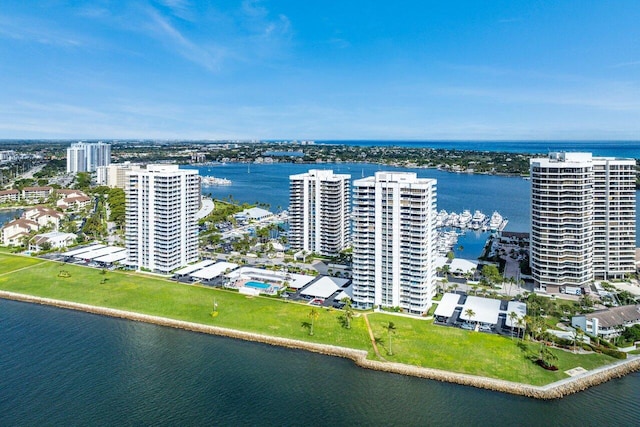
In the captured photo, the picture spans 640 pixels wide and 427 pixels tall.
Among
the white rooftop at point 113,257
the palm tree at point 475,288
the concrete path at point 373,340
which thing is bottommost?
the concrete path at point 373,340

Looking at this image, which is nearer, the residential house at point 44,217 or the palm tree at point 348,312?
the palm tree at point 348,312

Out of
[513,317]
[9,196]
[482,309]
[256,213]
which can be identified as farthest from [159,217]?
[9,196]

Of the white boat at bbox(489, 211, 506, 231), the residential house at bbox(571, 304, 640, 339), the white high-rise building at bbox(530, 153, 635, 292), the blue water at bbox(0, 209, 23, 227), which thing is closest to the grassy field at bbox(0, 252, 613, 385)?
the residential house at bbox(571, 304, 640, 339)

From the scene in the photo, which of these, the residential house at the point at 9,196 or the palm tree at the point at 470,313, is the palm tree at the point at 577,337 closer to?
the palm tree at the point at 470,313

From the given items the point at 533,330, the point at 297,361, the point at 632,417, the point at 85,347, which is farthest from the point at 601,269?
the point at 85,347

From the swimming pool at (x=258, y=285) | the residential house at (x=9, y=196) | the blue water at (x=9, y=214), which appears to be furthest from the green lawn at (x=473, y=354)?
the residential house at (x=9, y=196)

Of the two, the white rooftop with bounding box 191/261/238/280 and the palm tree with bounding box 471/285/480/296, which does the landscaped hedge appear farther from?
the white rooftop with bounding box 191/261/238/280

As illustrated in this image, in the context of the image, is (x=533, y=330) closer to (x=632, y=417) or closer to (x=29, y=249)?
(x=632, y=417)
